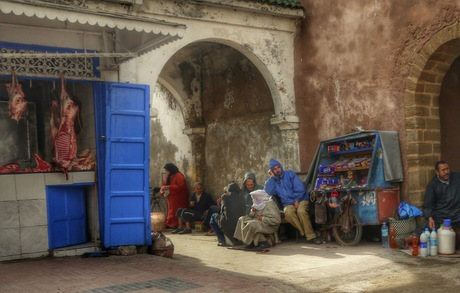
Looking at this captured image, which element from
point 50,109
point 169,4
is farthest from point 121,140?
point 169,4

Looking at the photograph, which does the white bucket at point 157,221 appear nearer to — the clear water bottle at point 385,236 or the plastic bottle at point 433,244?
the clear water bottle at point 385,236

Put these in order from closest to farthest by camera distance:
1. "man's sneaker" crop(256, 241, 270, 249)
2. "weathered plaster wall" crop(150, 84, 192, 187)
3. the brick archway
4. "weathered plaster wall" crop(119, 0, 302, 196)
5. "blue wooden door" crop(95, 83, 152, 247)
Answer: "blue wooden door" crop(95, 83, 152, 247) < the brick archway < "man's sneaker" crop(256, 241, 270, 249) < "weathered plaster wall" crop(119, 0, 302, 196) < "weathered plaster wall" crop(150, 84, 192, 187)

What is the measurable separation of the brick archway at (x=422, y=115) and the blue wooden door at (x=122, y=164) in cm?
415

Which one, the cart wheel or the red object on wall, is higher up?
the red object on wall

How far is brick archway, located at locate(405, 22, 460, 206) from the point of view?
8.86 meters

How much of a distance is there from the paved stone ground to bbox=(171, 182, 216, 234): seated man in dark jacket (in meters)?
3.37

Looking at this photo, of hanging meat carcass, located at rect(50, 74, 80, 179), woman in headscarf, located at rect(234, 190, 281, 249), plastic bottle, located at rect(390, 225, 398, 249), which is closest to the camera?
hanging meat carcass, located at rect(50, 74, 80, 179)

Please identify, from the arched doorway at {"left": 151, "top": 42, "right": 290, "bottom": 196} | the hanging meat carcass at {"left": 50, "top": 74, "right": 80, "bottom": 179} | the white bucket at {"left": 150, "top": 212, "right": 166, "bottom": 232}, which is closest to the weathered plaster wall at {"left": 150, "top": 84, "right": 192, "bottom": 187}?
the arched doorway at {"left": 151, "top": 42, "right": 290, "bottom": 196}

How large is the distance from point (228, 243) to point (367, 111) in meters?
3.32

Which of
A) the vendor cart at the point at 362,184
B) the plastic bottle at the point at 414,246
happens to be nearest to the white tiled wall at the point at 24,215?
the vendor cart at the point at 362,184

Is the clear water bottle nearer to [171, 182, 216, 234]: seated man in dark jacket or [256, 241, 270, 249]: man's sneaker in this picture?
[256, 241, 270, 249]: man's sneaker

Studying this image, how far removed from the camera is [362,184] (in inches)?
364

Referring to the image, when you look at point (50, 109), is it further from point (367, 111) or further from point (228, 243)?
point (367, 111)

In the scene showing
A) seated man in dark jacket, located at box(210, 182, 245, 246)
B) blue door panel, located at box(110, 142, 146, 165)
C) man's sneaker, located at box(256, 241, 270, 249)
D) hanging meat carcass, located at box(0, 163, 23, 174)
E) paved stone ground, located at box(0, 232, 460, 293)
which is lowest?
man's sneaker, located at box(256, 241, 270, 249)
